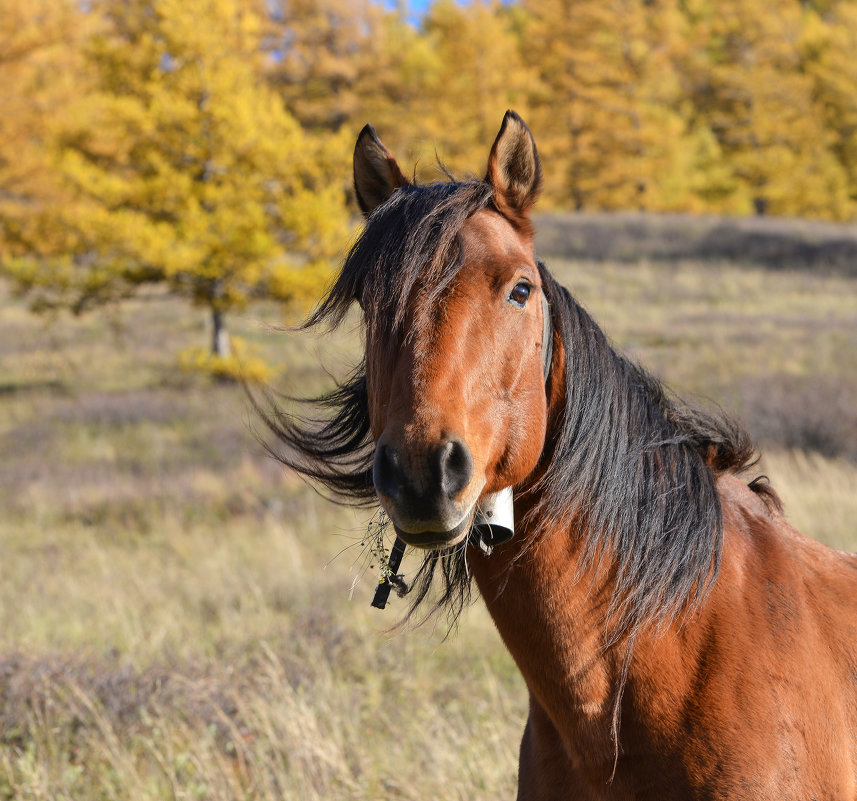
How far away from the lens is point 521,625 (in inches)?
70.0

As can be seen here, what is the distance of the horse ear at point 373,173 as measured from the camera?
1966mm

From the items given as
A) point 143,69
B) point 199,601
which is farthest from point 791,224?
point 199,601

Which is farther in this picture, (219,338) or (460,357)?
(219,338)

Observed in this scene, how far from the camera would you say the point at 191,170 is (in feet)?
54.3

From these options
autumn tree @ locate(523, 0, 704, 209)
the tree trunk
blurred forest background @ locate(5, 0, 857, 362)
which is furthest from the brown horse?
autumn tree @ locate(523, 0, 704, 209)

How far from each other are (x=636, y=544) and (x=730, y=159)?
42.8m

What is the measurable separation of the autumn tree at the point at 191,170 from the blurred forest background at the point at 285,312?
0.07 metres

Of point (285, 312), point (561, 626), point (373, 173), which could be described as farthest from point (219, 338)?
point (561, 626)

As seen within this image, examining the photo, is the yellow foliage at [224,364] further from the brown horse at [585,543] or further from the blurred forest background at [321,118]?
the brown horse at [585,543]

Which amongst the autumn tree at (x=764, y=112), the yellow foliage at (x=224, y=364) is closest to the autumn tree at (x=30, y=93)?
the yellow foliage at (x=224, y=364)

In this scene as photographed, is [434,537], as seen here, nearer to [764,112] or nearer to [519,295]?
[519,295]

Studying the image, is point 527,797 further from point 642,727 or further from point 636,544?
point 636,544

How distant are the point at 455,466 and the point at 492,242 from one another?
56 centimetres

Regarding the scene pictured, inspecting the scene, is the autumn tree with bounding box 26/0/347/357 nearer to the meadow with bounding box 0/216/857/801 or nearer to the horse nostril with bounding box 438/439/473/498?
the meadow with bounding box 0/216/857/801
